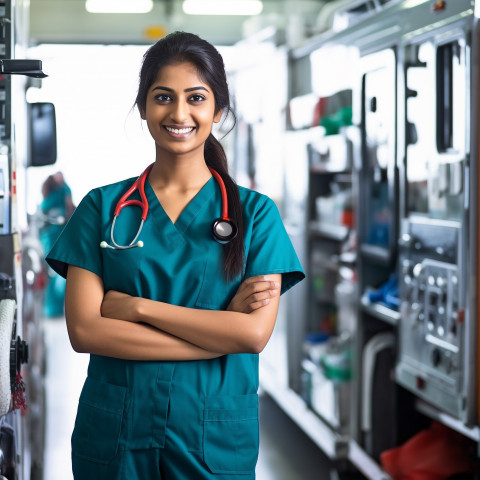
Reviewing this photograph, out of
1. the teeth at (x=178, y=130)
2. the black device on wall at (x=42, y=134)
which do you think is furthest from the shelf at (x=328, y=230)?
the teeth at (x=178, y=130)

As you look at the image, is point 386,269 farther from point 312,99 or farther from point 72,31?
point 72,31

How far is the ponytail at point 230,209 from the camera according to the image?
171 cm

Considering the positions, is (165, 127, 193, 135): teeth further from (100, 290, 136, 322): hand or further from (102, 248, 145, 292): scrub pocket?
(100, 290, 136, 322): hand

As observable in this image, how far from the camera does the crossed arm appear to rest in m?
1.65

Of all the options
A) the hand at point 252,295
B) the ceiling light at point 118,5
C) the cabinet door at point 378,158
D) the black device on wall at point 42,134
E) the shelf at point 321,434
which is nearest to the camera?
the hand at point 252,295

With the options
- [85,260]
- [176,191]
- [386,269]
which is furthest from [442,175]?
[85,260]

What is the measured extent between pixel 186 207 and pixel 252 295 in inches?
10.1

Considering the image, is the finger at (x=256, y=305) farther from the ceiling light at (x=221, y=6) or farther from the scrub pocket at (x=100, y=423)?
the ceiling light at (x=221, y=6)

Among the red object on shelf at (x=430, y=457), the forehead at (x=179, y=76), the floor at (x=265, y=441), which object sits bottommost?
the floor at (x=265, y=441)

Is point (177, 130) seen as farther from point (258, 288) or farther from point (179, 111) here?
point (258, 288)

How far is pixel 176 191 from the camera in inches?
70.9

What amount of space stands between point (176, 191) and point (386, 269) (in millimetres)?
2164

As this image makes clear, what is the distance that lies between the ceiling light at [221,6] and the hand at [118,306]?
6.34 metres

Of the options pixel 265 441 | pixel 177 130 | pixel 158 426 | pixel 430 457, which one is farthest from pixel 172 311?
pixel 265 441
